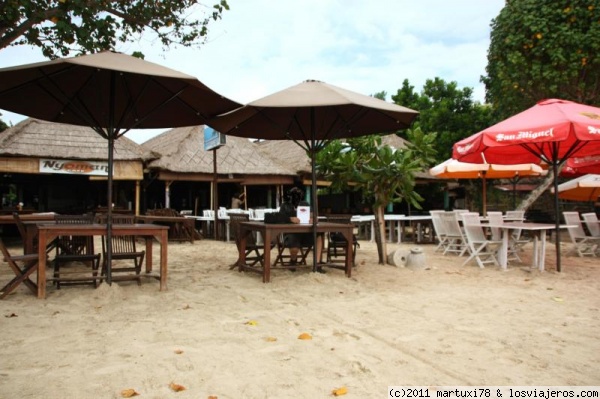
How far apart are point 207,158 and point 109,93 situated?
10.2 metres

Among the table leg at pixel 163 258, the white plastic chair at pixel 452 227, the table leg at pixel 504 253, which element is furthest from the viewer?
the white plastic chair at pixel 452 227

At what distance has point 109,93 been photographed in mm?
5922

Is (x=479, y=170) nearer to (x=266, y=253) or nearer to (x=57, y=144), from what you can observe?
(x=266, y=253)

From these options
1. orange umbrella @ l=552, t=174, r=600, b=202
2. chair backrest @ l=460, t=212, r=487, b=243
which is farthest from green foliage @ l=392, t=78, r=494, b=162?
chair backrest @ l=460, t=212, r=487, b=243

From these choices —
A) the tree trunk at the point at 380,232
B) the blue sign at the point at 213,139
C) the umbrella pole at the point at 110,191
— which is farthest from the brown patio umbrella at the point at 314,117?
the blue sign at the point at 213,139

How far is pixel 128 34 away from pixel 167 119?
3.99 m

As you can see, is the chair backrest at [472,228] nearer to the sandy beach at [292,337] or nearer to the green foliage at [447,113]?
the sandy beach at [292,337]

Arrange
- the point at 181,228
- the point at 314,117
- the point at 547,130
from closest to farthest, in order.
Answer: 1. the point at 547,130
2. the point at 314,117
3. the point at 181,228

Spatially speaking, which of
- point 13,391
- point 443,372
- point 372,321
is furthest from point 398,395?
point 13,391

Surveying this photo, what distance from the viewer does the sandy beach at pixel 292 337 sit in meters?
2.68

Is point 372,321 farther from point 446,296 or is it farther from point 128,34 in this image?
point 128,34

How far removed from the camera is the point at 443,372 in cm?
287

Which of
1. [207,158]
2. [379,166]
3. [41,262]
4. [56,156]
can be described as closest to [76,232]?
[41,262]

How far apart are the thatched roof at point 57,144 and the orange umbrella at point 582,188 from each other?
12.3 metres
